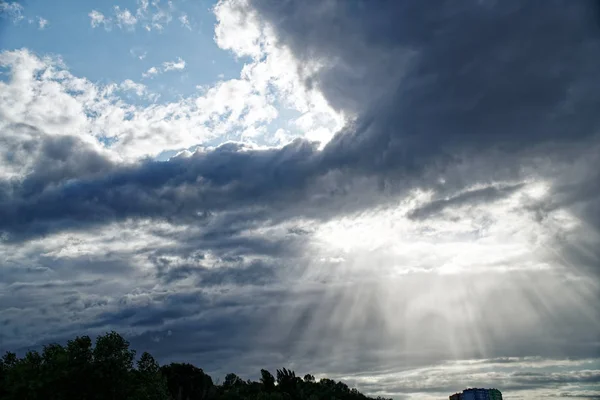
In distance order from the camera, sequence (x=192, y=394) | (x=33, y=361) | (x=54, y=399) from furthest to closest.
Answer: (x=192, y=394)
(x=33, y=361)
(x=54, y=399)

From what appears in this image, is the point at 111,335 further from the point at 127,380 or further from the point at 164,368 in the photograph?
the point at 164,368

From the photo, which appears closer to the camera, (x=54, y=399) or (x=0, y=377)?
(x=54, y=399)

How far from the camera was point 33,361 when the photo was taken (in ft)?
223

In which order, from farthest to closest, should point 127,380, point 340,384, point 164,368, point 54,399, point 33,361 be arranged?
point 340,384
point 164,368
point 33,361
point 127,380
point 54,399

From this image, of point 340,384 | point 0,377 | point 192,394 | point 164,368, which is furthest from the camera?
Result: point 340,384

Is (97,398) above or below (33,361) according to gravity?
below

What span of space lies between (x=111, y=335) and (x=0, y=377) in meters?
22.2

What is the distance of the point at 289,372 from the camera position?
123000mm

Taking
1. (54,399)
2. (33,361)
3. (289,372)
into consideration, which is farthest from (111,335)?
(289,372)

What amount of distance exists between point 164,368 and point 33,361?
4274 cm

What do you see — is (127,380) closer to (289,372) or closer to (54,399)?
(54,399)

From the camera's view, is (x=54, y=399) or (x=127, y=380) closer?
(x=54, y=399)

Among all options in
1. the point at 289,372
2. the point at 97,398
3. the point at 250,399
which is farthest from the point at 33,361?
the point at 289,372

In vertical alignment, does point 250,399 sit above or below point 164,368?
below
